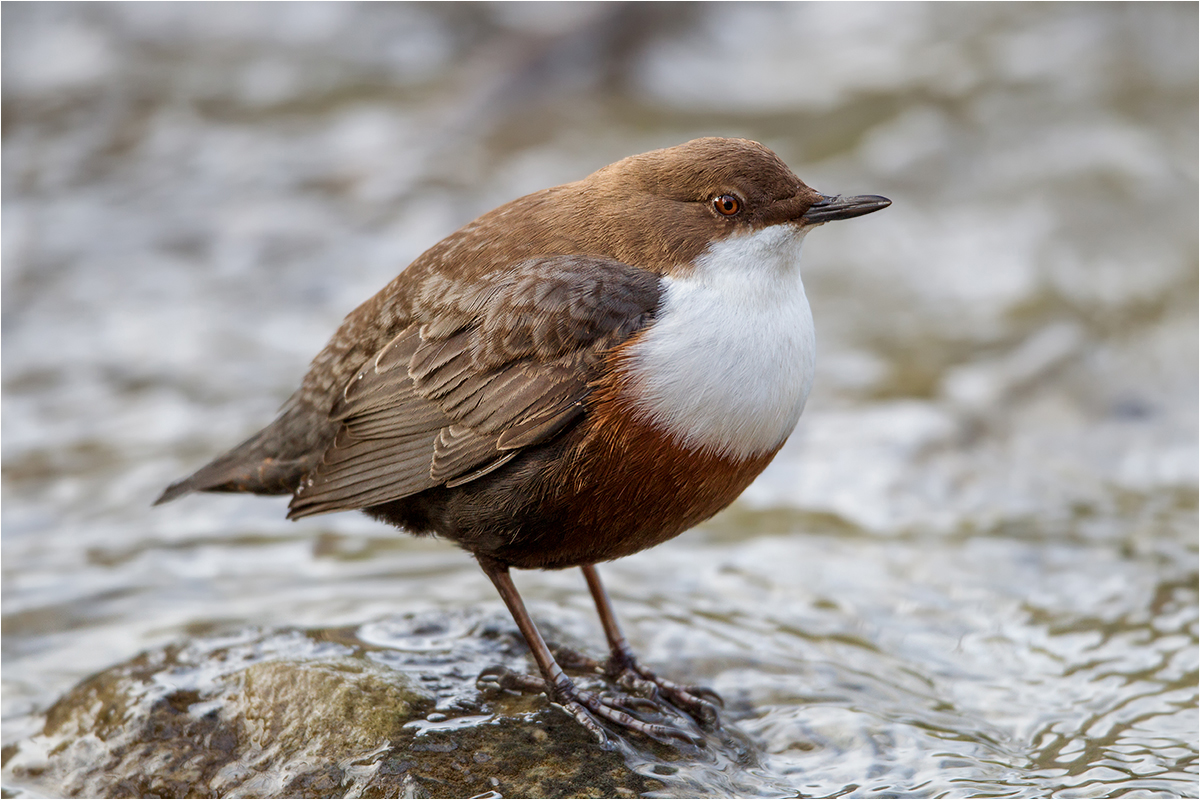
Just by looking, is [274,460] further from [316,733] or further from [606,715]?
[606,715]

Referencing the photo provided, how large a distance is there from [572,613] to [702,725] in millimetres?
835

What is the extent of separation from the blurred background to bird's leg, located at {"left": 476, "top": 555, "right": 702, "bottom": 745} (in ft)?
1.17

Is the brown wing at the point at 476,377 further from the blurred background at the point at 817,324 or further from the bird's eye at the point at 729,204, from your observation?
the blurred background at the point at 817,324

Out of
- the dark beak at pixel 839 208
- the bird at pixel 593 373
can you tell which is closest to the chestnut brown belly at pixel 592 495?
the bird at pixel 593 373

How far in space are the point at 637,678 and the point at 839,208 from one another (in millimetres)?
1462

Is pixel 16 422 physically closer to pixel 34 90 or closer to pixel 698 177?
pixel 698 177

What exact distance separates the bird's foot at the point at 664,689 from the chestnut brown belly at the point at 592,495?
0.48 meters

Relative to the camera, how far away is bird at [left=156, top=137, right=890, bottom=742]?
3062 mm

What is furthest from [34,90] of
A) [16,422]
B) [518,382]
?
[518,382]

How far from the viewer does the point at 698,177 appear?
10.6 ft

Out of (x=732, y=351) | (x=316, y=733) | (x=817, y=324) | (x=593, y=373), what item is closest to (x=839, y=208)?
(x=732, y=351)

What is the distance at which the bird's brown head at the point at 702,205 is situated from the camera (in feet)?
10.5

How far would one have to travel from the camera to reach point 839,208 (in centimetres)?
316

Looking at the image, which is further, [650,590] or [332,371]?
[650,590]
